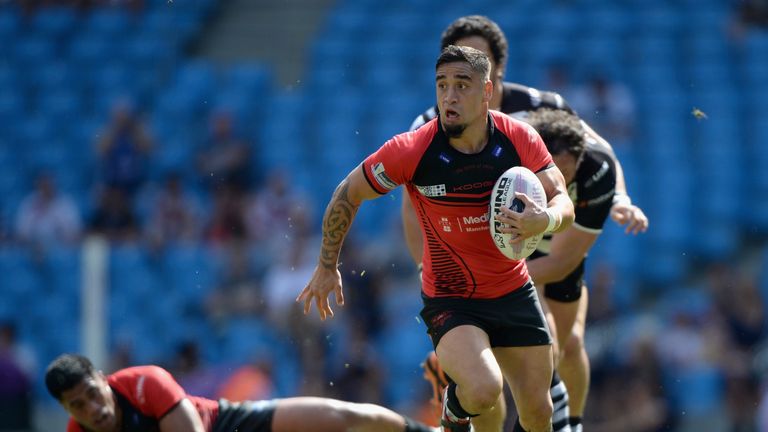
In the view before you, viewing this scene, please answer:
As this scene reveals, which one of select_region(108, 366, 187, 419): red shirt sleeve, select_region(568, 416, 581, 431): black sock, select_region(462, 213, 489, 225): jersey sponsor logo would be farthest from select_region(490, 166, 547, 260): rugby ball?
select_region(108, 366, 187, 419): red shirt sleeve

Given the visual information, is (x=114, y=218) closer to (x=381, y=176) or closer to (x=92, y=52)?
(x=92, y=52)

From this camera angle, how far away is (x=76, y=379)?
760 cm

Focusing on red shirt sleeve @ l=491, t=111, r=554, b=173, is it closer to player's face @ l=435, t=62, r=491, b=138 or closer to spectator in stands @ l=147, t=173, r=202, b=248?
player's face @ l=435, t=62, r=491, b=138

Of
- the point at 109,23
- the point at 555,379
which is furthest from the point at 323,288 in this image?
the point at 109,23

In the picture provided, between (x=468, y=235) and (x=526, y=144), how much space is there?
1.91 ft

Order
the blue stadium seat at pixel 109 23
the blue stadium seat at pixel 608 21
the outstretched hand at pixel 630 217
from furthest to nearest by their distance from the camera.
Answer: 1. the blue stadium seat at pixel 109 23
2. the blue stadium seat at pixel 608 21
3. the outstretched hand at pixel 630 217

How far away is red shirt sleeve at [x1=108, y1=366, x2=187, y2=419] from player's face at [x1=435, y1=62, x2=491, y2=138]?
2.73 m

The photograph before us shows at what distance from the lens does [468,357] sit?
6.25m

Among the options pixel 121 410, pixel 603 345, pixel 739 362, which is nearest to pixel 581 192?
pixel 121 410

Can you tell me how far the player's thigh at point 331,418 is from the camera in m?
7.98

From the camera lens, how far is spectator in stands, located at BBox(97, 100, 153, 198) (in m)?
15.6

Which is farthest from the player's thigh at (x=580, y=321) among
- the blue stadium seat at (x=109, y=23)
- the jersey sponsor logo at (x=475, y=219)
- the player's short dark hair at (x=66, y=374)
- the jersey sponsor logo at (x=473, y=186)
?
the blue stadium seat at (x=109, y=23)

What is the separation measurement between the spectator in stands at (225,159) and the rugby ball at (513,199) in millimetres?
8958

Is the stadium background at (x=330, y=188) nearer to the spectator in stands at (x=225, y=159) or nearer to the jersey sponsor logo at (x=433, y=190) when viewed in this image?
the spectator in stands at (x=225, y=159)
